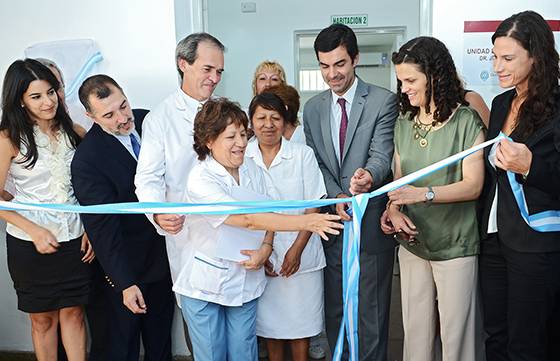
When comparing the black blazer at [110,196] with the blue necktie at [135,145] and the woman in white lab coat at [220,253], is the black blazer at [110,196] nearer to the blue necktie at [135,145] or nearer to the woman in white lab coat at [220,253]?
the blue necktie at [135,145]

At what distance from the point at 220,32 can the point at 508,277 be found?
6617 mm

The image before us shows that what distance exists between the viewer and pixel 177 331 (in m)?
3.22

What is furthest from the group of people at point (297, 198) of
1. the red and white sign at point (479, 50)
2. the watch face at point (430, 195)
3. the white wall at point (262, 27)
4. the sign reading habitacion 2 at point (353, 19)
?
the sign reading habitacion 2 at point (353, 19)

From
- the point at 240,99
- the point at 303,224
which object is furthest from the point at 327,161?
the point at 240,99

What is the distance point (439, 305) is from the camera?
226 cm

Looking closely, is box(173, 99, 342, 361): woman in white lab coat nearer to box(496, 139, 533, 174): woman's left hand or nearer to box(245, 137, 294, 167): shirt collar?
box(245, 137, 294, 167): shirt collar

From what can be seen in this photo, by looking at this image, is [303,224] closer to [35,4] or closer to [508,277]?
[508,277]

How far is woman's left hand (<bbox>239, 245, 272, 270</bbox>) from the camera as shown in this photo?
6.92 ft

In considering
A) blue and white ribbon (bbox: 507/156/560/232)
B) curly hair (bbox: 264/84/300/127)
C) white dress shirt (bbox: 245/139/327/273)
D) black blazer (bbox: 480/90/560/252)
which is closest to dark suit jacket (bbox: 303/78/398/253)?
white dress shirt (bbox: 245/139/327/273)

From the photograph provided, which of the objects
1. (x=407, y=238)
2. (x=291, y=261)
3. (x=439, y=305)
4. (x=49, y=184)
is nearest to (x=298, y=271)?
(x=291, y=261)

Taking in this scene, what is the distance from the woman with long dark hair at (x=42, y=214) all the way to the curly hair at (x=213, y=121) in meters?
0.87

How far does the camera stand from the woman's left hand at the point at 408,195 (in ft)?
6.86

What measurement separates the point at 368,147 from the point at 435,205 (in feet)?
1.43

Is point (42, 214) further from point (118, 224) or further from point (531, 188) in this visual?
point (531, 188)
